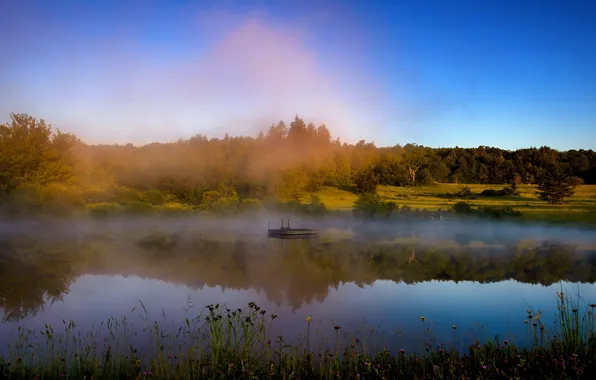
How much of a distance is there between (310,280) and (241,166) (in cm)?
7950

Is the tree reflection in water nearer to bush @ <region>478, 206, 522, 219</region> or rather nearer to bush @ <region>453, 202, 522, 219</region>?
bush @ <region>478, 206, 522, 219</region>

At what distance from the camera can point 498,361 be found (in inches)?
408

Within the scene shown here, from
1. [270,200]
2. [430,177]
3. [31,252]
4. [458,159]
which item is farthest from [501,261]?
[458,159]

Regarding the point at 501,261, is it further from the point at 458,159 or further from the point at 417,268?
the point at 458,159

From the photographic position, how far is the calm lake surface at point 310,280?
16875mm

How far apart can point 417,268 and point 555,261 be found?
10.9m

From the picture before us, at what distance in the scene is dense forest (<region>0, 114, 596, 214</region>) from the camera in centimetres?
7612

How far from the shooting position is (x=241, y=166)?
103750mm

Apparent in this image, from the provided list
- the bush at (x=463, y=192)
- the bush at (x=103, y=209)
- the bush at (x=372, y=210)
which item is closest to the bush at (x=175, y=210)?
the bush at (x=103, y=209)

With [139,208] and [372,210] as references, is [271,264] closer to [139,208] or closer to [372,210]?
[372,210]

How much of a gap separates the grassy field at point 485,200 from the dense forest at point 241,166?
3810 millimetres

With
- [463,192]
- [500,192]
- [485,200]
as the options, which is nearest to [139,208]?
[463,192]

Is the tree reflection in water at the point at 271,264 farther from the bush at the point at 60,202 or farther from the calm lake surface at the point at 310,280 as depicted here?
the bush at the point at 60,202

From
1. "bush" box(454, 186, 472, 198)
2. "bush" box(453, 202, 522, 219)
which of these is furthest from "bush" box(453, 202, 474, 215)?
"bush" box(454, 186, 472, 198)
